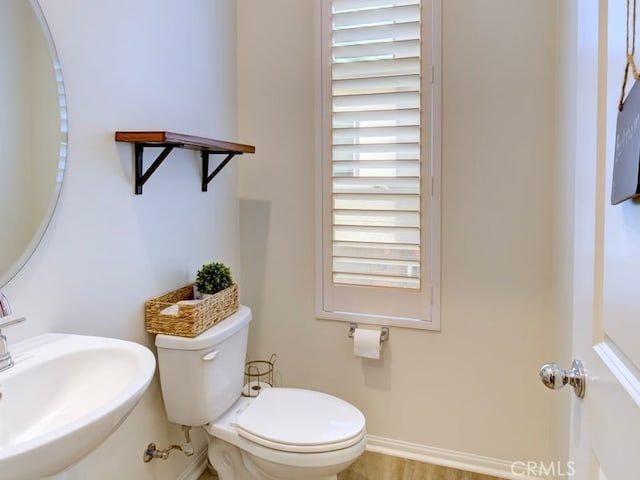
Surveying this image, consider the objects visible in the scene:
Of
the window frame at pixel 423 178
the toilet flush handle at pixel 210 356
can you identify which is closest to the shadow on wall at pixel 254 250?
the window frame at pixel 423 178

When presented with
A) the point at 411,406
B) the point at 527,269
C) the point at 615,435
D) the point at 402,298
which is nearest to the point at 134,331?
the point at 402,298

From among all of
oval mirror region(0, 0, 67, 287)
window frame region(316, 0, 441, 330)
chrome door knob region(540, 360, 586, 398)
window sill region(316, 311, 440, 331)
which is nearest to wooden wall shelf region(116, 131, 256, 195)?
oval mirror region(0, 0, 67, 287)

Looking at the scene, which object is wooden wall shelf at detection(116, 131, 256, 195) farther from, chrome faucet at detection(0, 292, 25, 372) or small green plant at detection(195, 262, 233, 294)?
chrome faucet at detection(0, 292, 25, 372)

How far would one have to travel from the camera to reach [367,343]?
2.04 meters

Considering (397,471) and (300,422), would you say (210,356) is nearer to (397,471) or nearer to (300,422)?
(300,422)

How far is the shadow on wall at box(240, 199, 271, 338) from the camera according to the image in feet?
7.48

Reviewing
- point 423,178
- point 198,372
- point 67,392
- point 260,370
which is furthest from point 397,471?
point 67,392

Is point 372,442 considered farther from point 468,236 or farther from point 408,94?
point 408,94

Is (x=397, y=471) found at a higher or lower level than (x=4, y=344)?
lower

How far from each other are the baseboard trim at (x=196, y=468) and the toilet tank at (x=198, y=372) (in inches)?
16.0

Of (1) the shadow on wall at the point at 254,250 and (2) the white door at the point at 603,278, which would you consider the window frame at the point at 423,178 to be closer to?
(1) the shadow on wall at the point at 254,250

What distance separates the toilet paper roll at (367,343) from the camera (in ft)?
6.68

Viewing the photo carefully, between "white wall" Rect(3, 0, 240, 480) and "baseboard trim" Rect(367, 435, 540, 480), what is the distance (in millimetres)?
865

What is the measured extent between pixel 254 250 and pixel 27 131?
1.26 m
